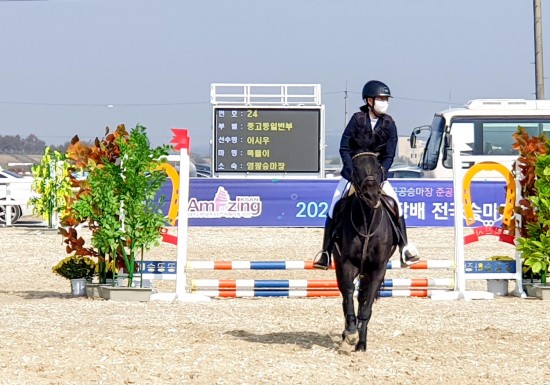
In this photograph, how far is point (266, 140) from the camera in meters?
32.3

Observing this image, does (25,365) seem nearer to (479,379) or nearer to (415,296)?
(479,379)

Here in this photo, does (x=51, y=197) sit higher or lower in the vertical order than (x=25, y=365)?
higher

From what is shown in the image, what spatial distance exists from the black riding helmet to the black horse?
0.83m

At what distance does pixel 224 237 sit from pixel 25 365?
17.8m

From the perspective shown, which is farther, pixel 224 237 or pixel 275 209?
pixel 275 209

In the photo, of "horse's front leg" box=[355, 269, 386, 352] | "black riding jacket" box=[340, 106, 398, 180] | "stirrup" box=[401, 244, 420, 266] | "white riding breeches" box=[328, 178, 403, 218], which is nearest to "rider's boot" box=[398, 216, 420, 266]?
"stirrup" box=[401, 244, 420, 266]

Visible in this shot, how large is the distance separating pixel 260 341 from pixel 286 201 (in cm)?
1919

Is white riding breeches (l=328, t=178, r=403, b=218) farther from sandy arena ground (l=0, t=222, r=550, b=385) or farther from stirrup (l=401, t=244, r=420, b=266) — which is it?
sandy arena ground (l=0, t=222, r=550, b=385)

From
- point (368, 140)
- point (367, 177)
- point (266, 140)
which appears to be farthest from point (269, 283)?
point (266, 140)

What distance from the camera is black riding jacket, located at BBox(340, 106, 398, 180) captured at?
34.3 ft

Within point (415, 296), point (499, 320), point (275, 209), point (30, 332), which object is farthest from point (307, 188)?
point (30, 332)

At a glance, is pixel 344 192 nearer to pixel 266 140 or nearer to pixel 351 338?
pixel 351 338

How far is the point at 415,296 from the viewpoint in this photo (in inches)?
598

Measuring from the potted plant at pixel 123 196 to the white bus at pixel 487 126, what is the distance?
21942 millimetres
